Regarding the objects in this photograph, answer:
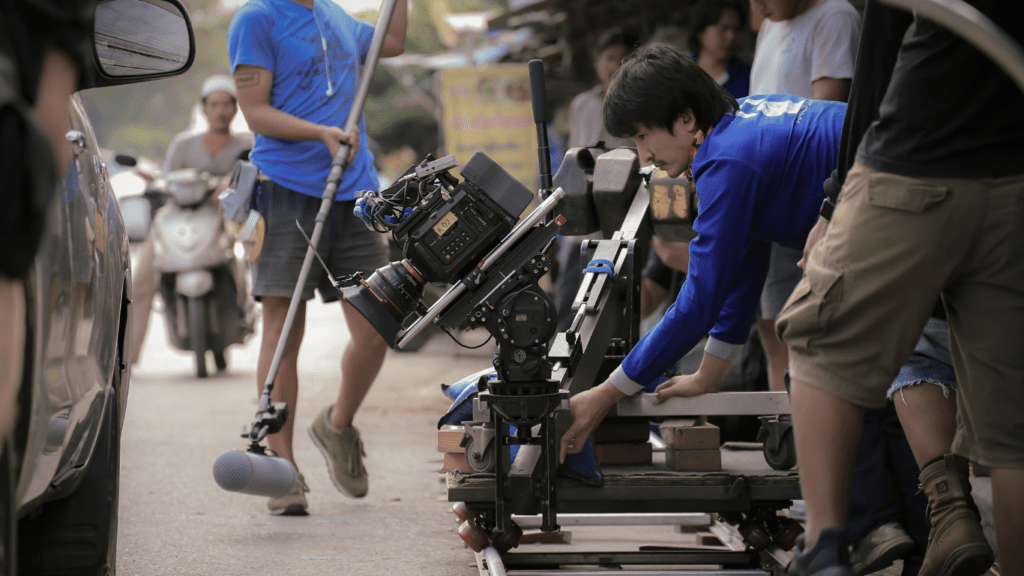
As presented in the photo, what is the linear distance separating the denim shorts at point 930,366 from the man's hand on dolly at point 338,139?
7.12 feet

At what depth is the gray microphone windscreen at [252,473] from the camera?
A: 3248mm

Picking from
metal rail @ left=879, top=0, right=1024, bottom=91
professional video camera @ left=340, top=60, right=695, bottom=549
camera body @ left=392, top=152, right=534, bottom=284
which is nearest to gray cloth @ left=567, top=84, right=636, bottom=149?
professional video camera @ left=340, top=60, right=695, bottom=549

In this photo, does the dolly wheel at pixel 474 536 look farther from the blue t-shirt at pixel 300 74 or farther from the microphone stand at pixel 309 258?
the blue t-shirt at pixel 300 74

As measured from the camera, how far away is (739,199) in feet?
9.57

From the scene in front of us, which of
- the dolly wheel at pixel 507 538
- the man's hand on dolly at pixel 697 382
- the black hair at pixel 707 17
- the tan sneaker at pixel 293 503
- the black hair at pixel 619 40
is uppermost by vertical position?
the black hair at pixel 707 17

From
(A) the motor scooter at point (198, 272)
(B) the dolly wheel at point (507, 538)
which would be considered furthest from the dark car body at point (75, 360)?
(A) the motor scooter at point (198, 272)

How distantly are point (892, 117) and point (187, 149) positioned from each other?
7.63 m

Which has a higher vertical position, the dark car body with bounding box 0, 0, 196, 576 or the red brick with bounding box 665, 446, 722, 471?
the dark car body with bounding box 0, 0, 196, 576

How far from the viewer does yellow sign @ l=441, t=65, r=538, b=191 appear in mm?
9992

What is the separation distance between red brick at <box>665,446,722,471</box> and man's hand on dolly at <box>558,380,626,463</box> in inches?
10.9

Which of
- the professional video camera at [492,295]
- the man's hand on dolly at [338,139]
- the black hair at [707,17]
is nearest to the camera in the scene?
the professional video camera at [492,295]

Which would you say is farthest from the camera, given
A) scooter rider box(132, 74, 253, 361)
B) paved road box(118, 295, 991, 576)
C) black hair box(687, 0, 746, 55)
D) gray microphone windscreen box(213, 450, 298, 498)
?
scooter rider box(132, 74, 253, 361)

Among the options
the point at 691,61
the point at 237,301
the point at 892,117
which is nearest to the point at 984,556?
the point at 892,117

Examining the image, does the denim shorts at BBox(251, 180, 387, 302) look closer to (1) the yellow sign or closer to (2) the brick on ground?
(2) the brick on ground
